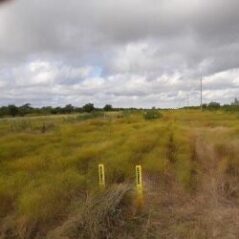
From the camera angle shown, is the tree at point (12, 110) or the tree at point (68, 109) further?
the tree at point (68, 109)

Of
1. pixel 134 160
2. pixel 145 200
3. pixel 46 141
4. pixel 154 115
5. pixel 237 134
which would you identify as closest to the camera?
pixel 145 200

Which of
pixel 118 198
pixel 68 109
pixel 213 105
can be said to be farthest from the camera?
pixel 68 109

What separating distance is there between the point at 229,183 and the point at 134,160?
3.86 meters

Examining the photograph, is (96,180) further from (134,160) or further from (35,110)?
(35,110)

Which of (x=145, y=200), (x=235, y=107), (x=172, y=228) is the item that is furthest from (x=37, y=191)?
(x=235, y=107)

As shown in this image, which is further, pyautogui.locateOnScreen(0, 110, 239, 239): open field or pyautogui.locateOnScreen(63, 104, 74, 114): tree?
pyautogui.locateOnScreen(63, 104, 74, 114): tree

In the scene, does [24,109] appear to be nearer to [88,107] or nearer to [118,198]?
[88,107]

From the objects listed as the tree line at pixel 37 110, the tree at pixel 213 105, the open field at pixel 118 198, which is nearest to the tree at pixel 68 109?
the tree line at pixel 37 110

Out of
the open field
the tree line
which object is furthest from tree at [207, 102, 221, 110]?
the open field

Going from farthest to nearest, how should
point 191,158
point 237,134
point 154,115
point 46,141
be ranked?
point 154,115 → point 237,134 → point 46,141 → point 191,158

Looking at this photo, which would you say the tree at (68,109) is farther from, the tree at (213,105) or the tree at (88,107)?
the tree at (213,105)

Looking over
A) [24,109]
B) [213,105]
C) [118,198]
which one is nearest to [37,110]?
[24,109]

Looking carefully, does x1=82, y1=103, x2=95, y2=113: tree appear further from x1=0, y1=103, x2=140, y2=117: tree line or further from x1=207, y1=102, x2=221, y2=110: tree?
x1=207, y1=102, x2=221, y2=110: tree

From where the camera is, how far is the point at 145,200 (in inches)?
406
